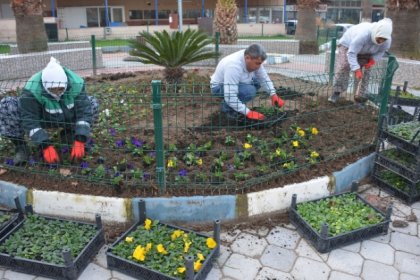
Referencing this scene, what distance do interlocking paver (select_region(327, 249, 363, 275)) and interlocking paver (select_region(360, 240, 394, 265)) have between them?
0.09m

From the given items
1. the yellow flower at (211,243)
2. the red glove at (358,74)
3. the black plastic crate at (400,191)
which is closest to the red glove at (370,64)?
the red glove at (358,74)

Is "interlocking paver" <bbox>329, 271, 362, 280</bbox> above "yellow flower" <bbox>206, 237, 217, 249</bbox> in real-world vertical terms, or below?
below

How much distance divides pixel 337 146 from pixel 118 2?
28956mm

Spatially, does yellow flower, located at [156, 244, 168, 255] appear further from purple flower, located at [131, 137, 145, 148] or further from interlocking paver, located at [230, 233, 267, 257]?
purple flower, located at [131, 137, 145, 148]

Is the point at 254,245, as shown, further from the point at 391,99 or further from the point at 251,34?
the point at 251,34

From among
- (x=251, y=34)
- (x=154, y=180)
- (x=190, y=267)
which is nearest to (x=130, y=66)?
(x=154, y=180)

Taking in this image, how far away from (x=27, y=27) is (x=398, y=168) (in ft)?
33.7

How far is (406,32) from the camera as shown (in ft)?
30.8

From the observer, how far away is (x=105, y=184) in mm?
3500

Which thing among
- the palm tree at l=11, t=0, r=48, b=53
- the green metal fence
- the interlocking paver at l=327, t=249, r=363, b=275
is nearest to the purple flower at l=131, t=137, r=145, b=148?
the green metal fence

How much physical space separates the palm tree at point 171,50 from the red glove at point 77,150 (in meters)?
3.51

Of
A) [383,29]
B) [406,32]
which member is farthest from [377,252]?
[406,32]

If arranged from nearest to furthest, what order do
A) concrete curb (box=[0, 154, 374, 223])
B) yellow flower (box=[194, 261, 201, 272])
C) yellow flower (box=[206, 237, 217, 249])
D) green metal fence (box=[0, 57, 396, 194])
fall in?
yellow flower (box=[194, 261, 201, 272]) < yellow flower (box=[206, 237, 217, 249]) < concrete curb (box=[0, 154, 374, 223]) < green metal fence (box=[0, 57, 396, 194])

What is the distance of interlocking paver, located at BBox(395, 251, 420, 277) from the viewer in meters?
2.91
